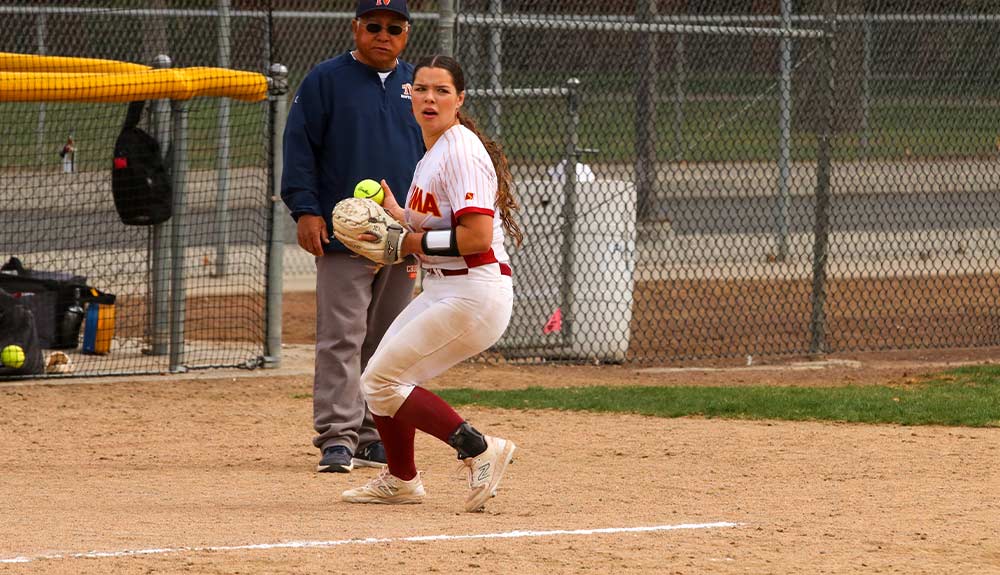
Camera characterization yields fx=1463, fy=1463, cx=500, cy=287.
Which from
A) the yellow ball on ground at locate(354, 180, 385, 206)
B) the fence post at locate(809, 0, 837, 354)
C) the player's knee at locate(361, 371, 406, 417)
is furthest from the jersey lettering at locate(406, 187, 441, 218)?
the fence post at locate(809, 0, 837, 354)

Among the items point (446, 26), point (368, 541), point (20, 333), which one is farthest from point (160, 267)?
point (368, 541)

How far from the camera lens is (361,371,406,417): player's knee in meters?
5.63

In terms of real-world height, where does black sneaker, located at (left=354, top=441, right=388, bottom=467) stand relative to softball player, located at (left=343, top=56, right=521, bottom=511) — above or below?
below

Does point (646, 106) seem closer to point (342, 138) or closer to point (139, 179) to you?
point (139, 179)

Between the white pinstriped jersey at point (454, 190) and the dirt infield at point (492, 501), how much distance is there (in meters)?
1.01

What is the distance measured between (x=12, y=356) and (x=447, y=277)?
4.74 metres

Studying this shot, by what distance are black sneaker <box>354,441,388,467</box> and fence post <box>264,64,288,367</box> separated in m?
2.96

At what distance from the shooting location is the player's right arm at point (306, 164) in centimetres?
667

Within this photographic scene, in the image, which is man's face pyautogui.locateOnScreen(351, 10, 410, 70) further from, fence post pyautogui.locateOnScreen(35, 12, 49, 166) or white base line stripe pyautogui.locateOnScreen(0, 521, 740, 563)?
fence post pyautogui.locateOnScreen(35, 12, 49, 166)

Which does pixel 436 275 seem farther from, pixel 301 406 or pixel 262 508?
pixel 301 406

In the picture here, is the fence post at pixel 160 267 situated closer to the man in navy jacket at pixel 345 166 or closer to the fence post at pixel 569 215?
the fence post at pixel 569 215

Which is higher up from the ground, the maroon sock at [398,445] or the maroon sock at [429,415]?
the maroon sock at [429,415]

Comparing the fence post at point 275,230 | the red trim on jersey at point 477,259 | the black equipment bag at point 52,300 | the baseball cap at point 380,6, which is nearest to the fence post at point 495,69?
the fence post at point 275,230

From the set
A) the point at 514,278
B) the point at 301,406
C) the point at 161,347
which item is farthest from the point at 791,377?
the point at 161,347
